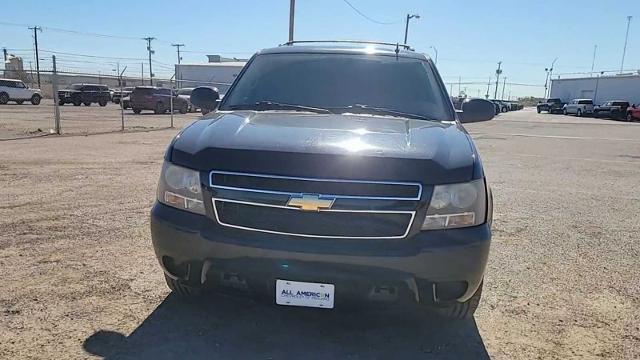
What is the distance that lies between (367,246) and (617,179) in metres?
8.79

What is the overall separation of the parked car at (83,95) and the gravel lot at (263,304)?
3285cm

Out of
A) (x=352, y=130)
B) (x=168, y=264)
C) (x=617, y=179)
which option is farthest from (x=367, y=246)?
(x=617, y=179)

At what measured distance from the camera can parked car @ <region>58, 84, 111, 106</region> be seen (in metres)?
36.1

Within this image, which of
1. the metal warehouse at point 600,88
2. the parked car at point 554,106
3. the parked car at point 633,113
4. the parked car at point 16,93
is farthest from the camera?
the parked car at point 554,106

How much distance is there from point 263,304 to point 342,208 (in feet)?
3.24

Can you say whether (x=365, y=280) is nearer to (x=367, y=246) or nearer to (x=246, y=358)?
(x=367, y=246)

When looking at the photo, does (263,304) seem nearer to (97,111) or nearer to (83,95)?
(97,111)

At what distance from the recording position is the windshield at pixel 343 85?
3729 millimetres

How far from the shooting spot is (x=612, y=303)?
363 centimetres

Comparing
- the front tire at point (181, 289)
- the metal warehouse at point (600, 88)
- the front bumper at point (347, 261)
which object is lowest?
the front tire at point (181, 289)

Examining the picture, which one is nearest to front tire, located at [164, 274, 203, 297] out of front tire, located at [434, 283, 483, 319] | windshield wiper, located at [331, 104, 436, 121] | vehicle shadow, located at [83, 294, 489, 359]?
vehicle shadow, located at [83, 294, 489, 359]

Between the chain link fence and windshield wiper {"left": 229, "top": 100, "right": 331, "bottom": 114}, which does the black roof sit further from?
the chain link fence

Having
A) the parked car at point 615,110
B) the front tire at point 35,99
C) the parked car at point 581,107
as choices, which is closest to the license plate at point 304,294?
the front tire at point 35,99

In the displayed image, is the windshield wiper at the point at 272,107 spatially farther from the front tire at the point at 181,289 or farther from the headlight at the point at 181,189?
the front tire at the point at 181,289
